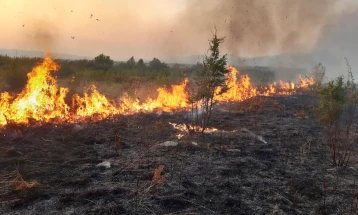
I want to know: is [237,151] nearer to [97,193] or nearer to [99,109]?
[97,193]

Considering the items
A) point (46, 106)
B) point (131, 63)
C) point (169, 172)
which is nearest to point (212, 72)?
point (169, 172)

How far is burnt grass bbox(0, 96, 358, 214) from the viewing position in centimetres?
789

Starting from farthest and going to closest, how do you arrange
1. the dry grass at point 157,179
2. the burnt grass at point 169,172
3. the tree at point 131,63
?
1. the tree at point 131,63
2. the dry grass at point 157,179
3. the burnt grass at point 169,172

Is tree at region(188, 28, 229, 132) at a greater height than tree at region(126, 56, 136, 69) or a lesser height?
lesser

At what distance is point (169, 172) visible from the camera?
1011 cm

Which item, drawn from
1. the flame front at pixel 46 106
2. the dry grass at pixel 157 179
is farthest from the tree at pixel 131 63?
the dry grass at pixel 157 179

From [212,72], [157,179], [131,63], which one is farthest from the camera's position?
A: [131,63]

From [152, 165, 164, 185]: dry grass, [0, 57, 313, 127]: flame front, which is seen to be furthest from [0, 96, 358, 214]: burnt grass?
[0, 57, 313, 127]: flame front

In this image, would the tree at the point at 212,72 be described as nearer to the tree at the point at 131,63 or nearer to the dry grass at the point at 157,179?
the dry grass at the point at 157,179

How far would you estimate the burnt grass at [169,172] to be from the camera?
311 inches

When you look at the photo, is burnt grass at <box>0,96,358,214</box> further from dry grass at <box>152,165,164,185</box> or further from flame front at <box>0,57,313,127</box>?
flame front at <box>0,57,313,127</box>

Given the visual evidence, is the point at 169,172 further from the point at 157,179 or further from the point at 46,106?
the point at 46,106

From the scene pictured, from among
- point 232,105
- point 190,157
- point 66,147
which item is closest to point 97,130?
point 66,147

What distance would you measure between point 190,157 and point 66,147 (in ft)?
18.2
